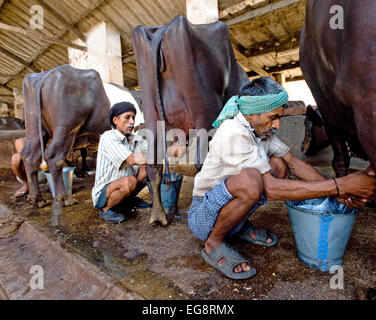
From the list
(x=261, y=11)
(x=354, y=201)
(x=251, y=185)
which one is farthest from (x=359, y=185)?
(x=261, y=11)

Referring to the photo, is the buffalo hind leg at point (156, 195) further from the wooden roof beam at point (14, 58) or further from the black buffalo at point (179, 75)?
the wooden roof beam at point (14, 58)

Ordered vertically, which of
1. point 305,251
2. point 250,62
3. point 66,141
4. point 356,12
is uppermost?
point 250,62

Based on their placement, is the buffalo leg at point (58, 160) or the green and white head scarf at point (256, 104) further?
the buffalo leg at point (58, 160)

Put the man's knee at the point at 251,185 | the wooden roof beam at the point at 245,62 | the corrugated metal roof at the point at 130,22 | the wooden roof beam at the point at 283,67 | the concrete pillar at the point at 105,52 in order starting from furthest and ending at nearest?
the wooden roof beam at the point at 283,67
the concrete pillar at the point at 105,52
the wooden roof beam at the point at 245,62
the corrugated metal roof at the point at 130,22
the man's knee at the point at 251,185

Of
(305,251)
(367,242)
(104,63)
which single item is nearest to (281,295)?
(305,251)

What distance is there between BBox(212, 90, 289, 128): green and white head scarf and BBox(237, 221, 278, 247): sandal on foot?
842mm

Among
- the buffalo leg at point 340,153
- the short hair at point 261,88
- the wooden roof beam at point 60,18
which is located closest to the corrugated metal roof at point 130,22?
the wooden roof beam at point 60,18

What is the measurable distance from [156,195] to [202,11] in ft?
12.6

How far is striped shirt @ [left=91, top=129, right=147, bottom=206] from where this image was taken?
2261 mm

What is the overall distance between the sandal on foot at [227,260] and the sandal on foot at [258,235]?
33 centimetres

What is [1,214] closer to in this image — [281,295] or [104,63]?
[281,295]

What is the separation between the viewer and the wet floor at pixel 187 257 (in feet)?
4.24

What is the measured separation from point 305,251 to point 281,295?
1.14 ft
